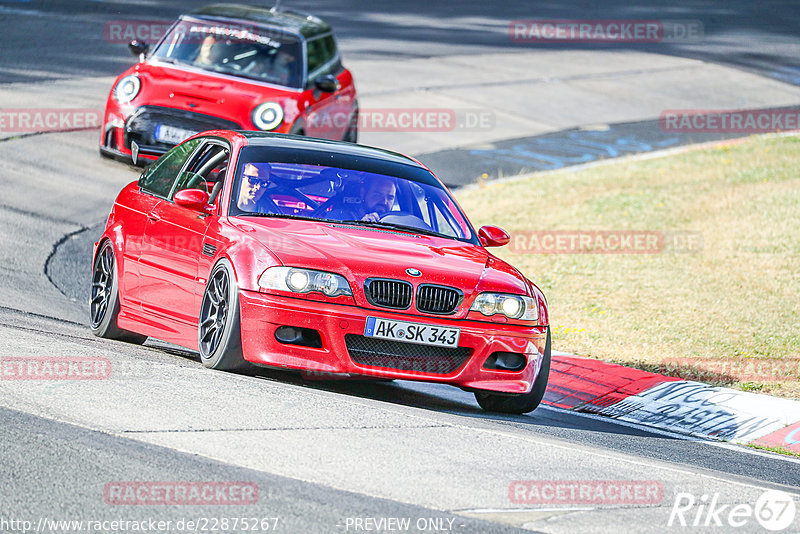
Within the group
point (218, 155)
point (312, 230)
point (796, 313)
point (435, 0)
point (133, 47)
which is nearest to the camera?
point (312, 230)

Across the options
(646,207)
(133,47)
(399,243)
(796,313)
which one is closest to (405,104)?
(646,207)

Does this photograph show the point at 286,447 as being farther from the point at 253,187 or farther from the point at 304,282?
the point at 253,187

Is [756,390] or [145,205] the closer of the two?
[145,205]

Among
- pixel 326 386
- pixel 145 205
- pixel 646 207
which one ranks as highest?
pixel 145 205

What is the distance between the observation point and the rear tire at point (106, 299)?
9.03 meters

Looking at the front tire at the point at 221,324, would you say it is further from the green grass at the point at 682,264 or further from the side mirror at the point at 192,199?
the green grass at the point at 682,264

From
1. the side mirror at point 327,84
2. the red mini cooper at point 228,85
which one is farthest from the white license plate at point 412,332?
the side mirror at point 327,84

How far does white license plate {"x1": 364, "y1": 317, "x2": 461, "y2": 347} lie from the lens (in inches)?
289

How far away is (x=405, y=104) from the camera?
2264cm

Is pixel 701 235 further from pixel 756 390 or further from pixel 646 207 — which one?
pixel 756 390

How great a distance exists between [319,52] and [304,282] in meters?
9.75

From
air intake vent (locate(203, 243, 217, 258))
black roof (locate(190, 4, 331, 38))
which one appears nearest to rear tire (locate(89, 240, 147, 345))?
air intake vent (locate(203, 243, 217, 258))

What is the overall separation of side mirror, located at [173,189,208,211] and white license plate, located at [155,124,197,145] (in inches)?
237

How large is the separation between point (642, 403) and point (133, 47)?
8.81 m
